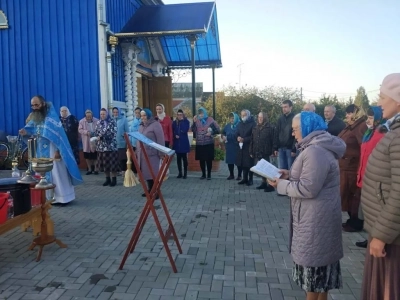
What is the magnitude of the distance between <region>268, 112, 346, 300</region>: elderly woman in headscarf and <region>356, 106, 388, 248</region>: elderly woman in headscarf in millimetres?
1604

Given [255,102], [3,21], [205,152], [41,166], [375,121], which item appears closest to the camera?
[41,166]

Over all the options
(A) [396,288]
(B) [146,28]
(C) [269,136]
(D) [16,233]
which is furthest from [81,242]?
(B) [146,28]

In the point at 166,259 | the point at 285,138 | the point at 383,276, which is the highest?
the point at 285,138

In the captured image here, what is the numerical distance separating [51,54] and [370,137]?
9304mm

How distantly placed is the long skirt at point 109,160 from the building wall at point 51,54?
106 inches

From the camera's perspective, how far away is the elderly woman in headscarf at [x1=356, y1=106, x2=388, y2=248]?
4.42m

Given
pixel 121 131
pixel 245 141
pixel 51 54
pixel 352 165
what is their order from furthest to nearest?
pixel 51 54 < pixel 121 131 < pixel 245 141 < pixel 352 165

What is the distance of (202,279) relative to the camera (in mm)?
3920

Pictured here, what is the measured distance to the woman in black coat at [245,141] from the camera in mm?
8812

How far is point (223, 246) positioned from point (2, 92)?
945 centimetres

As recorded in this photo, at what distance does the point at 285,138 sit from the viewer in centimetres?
768

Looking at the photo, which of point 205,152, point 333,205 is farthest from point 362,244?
point 205,152

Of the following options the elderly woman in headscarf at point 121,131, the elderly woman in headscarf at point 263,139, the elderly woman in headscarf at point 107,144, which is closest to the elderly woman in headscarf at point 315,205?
the elderly woman in headscarf at point 263,139

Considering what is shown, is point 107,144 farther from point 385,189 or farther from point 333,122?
point 385,189
